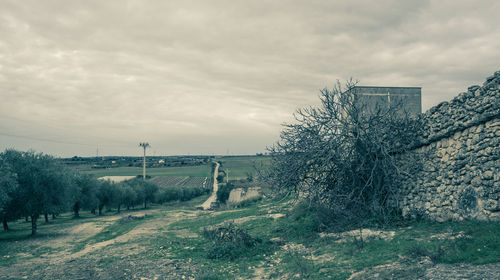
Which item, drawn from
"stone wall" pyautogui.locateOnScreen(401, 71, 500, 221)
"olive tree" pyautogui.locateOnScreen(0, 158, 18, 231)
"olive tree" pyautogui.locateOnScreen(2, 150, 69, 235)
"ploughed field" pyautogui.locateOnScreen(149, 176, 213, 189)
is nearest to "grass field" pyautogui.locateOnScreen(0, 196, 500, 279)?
"stone wall" pyautogui.locateOnScreen(401, 71, 500, 221)

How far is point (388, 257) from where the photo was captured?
8211 millimetres

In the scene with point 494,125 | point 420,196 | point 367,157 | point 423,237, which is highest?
point 494,125

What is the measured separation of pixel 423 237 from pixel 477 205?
5.80 feet

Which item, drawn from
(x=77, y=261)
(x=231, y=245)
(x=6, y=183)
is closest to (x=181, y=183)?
(x=6, y=183)

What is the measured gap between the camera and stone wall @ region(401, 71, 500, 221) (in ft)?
29.0

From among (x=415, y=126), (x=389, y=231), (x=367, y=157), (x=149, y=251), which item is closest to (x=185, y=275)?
(x=149, y=251)

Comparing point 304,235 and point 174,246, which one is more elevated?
point 304,235

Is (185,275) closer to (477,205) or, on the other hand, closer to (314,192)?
(314,192)

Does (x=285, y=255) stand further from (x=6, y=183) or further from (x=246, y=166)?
(x=246, y=166)

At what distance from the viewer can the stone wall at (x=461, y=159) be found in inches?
348

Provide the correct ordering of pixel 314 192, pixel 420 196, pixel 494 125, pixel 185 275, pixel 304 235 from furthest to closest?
1. pixel 314 192
2. pixel 304 235
3. pixel 420 196
4. pixel 185 275
5. pixel 494 125

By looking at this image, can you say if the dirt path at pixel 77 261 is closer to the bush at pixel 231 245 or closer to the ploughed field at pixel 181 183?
the bush at pixel 231 245

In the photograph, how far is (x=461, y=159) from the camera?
9.91 metres

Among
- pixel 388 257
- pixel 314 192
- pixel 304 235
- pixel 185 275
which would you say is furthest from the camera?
pixel 314 192
